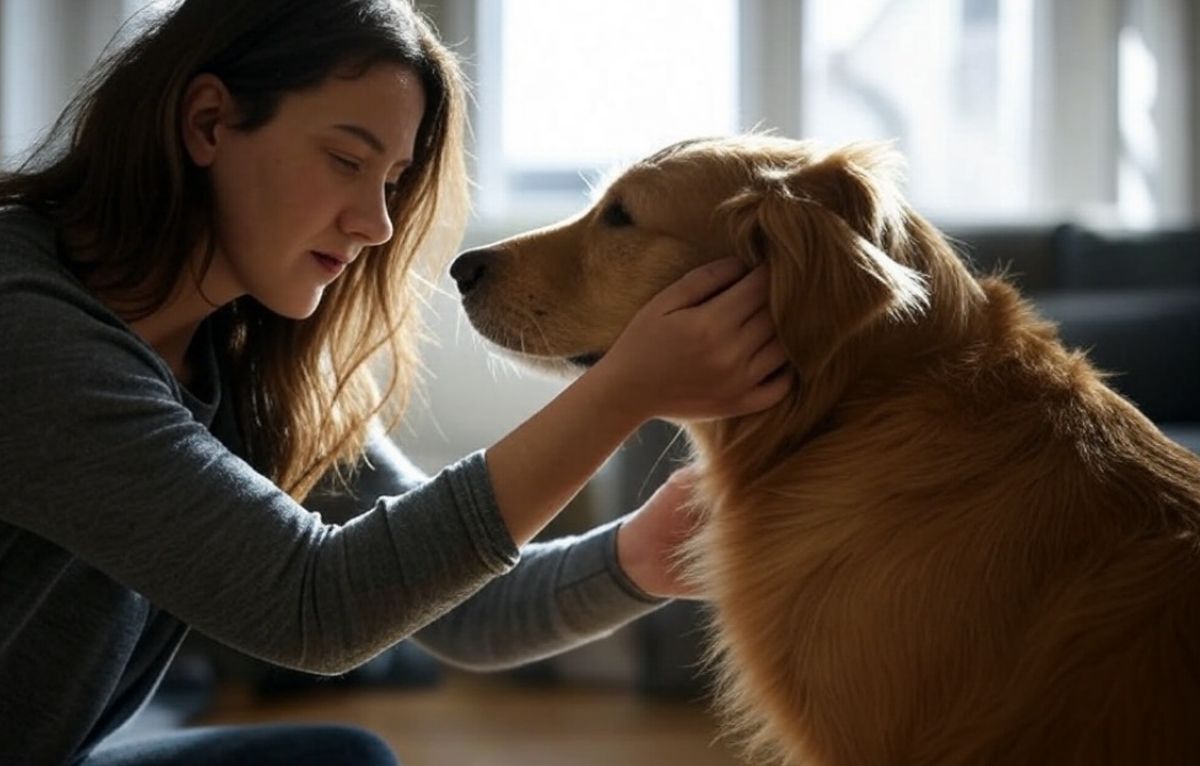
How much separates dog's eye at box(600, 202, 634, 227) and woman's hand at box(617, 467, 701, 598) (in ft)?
0.84

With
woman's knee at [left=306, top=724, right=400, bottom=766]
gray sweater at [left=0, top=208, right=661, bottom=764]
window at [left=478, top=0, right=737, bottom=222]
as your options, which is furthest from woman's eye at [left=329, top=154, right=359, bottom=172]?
window at [left=478, top=0, right=737, bottom=222]

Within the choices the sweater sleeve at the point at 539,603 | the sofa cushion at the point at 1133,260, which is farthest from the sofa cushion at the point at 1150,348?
the sweater sleeve at the point at 539,603

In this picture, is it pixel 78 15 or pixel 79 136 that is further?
pixel 78 15

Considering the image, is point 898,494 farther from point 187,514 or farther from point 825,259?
point 187,514

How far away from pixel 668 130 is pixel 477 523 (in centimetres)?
266

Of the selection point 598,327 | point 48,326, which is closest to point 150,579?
point 48,326

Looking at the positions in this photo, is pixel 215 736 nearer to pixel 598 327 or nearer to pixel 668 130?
pixel 598 327

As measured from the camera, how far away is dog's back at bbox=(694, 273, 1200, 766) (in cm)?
100

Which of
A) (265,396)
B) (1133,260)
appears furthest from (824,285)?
(1133,260)

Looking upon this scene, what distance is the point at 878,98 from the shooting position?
3.53 meters

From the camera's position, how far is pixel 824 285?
1.11m

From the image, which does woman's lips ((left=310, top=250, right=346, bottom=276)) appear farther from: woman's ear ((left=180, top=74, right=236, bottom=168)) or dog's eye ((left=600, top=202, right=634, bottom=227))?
dog's eye ((left=600, top=202, right=634, bottom=227))

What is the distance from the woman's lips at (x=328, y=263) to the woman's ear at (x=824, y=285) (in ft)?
1.36

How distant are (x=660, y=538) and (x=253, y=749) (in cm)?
46
